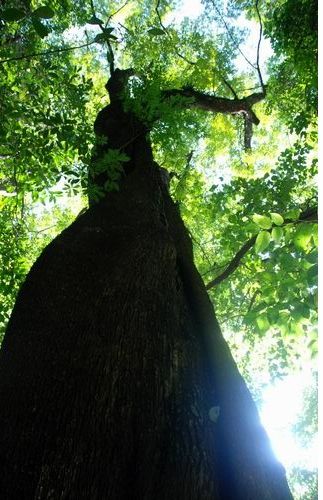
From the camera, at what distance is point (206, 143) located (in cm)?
1387

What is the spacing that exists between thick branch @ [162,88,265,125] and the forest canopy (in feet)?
0.12

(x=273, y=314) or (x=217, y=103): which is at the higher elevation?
(x=217, y=103)

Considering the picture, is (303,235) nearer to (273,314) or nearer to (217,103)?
(273,314)

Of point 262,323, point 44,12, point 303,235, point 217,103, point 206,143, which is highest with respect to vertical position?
point 206,143

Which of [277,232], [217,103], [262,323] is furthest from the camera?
[217,103]

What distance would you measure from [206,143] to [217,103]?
16.6 ft

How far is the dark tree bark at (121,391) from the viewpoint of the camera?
6.40 feet

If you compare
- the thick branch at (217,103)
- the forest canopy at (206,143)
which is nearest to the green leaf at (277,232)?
the forest canopy at (206,143)

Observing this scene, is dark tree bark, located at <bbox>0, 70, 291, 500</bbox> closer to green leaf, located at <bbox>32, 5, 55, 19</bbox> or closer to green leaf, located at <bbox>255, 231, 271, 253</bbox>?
green leaf, located at <bbox>255, 231, 271, 253</bbox>

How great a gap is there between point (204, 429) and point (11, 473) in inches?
42.9

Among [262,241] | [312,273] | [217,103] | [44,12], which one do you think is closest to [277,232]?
[262,241]

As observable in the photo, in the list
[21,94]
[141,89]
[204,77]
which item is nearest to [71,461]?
[141,89]

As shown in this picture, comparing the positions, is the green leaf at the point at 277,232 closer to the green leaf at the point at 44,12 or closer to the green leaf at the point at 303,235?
the green leaf at the point at 303,235

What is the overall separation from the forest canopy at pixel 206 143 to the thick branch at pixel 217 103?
38mm
